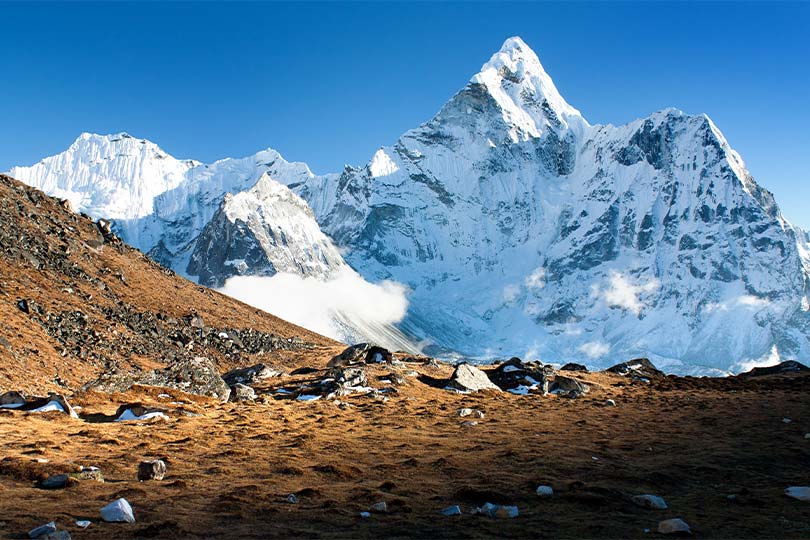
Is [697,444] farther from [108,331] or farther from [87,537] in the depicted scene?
[108,331]

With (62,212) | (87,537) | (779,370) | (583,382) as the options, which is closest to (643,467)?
(87,537)

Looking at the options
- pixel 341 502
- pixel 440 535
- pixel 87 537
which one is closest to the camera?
pixel 87 537

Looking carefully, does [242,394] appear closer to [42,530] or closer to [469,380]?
[469,380]

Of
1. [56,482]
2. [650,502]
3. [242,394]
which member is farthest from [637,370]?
[56,482]

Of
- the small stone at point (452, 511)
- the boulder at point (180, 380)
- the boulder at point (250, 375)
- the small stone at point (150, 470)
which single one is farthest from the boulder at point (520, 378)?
the small stone at point (150, 470)

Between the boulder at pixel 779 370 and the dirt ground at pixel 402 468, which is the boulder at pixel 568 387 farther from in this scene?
the boulder at pixel 779 370

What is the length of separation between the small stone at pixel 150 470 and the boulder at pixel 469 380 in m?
35.6

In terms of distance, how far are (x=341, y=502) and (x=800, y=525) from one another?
13131 mm

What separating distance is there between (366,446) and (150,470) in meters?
10.2

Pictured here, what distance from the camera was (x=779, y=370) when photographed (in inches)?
3120

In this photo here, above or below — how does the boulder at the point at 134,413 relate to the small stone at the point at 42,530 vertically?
above

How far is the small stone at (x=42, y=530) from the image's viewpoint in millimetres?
14344

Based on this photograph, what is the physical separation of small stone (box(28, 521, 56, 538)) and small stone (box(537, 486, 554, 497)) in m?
14.1

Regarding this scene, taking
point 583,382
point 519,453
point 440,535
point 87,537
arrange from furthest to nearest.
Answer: point 583,382
point 519,453
point 440,535
point 87,537
